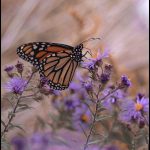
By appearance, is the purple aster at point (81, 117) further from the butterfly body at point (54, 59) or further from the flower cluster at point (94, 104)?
the butterfly body at point (54, 59)

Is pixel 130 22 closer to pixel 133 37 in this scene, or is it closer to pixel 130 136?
pixel 133 37

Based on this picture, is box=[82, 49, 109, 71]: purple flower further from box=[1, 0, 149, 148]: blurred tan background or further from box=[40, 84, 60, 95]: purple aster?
box=[1, 0, 149, 148]: blurred tan background

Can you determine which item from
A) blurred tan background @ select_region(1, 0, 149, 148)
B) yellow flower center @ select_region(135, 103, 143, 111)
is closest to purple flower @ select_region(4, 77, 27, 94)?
yellow flower center @ select_region(135, 103, 143, 111)

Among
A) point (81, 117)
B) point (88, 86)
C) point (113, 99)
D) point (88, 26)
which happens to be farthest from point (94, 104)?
point (88, 26)

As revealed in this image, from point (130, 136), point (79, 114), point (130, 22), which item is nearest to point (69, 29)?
point (130, 22)

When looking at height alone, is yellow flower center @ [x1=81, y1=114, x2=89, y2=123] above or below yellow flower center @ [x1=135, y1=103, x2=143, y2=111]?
above

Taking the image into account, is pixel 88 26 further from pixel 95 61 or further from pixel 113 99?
pixel 95 61

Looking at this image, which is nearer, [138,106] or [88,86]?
[88,86]
